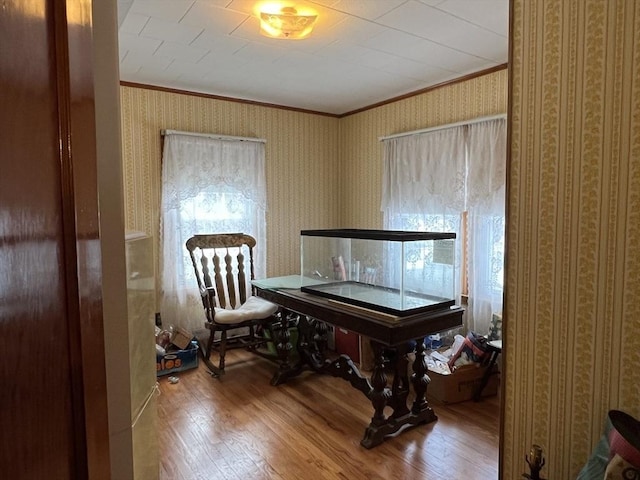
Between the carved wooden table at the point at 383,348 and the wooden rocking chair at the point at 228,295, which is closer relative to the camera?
the carved wooden table at the point at 383,348

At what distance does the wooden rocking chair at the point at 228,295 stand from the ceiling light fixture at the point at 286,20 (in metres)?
1.91

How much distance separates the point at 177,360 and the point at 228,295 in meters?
0.73

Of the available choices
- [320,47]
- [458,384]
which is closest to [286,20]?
[320,47]

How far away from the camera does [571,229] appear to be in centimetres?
141

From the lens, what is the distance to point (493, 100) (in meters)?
3.21

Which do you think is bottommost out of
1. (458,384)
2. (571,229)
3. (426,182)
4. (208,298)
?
(458,384)

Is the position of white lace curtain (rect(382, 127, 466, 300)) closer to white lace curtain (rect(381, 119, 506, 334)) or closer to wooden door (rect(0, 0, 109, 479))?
white lace curtain (rect(381, 119, 506, 334))

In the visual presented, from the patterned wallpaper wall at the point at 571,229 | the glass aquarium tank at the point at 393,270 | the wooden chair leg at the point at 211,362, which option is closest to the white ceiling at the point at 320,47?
the patterned wallpaper wall at the point at 571,229

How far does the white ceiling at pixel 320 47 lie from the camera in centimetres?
226

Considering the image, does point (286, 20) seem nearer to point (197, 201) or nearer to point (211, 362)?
point (197, 201)

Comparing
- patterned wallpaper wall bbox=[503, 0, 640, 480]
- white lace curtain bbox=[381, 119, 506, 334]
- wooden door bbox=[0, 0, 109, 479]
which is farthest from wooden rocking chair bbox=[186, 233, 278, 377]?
wooden door bbox=[0, 0, 109, 479]

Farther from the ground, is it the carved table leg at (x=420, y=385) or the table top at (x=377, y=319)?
the table top at (x=377, y=319)

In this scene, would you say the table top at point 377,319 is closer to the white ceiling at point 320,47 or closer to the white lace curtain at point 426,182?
the white lace curtain at point 426,182

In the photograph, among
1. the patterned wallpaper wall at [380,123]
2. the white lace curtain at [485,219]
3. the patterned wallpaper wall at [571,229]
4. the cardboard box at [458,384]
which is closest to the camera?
the patterned wallpaper wall at [571,229]
